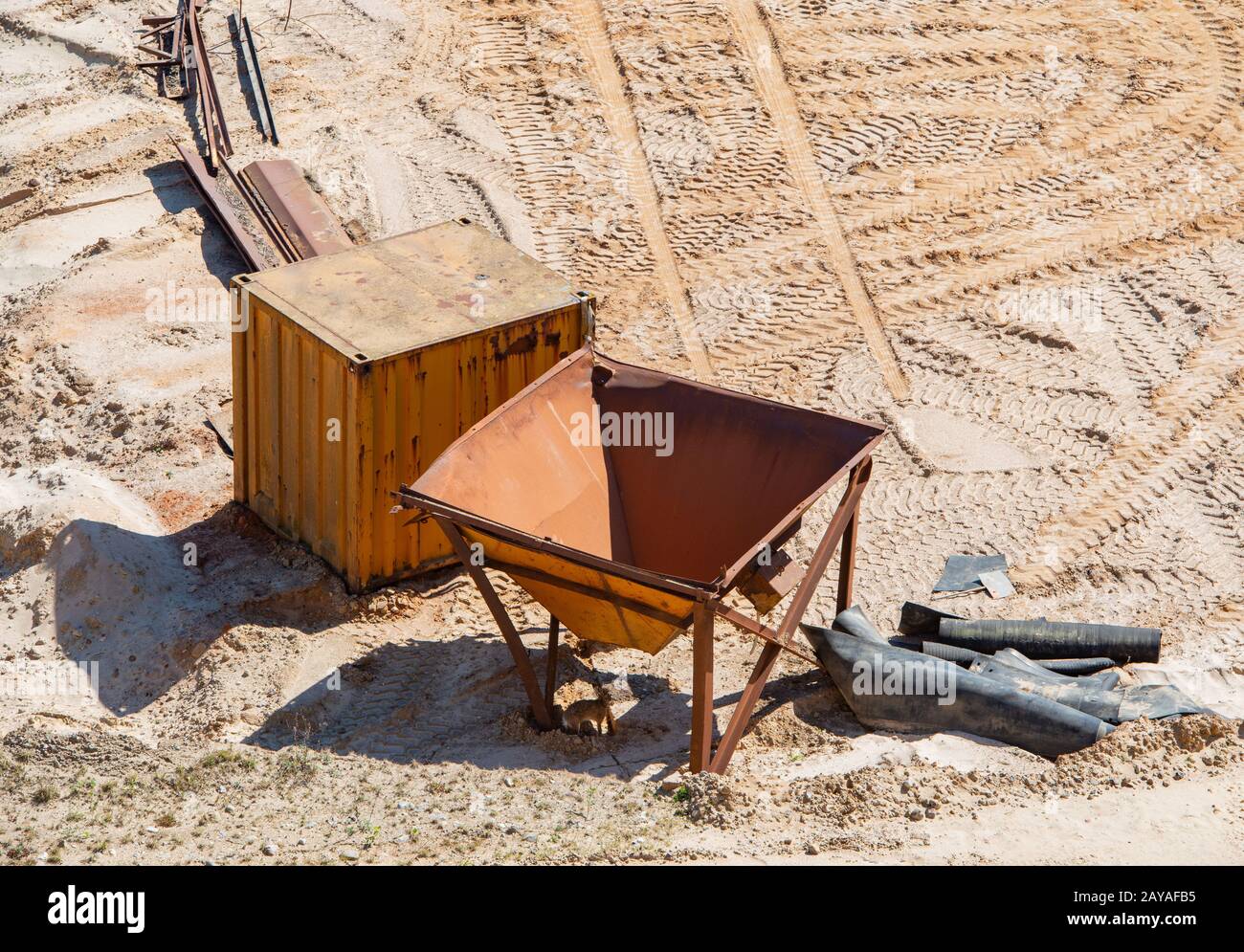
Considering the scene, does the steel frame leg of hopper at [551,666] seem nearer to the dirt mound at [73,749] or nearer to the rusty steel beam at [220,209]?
the dirt mound at [73,749]

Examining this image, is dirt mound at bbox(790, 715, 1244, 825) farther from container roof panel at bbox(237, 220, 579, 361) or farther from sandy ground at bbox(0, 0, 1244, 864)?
container roof panel at bbox(237, 220, 579, 361)

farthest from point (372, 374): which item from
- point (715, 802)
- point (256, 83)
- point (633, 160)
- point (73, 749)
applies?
point (256, 83)

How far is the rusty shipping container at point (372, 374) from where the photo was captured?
957 cm

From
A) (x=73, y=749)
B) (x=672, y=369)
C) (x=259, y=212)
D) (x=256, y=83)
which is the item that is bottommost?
(x=73, y=749)

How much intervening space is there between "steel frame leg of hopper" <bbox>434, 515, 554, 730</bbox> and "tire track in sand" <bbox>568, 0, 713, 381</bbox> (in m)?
4.13

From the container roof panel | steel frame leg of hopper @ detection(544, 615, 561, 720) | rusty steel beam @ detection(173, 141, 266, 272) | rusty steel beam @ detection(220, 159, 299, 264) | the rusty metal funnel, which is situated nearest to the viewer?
the rusty metal funnel

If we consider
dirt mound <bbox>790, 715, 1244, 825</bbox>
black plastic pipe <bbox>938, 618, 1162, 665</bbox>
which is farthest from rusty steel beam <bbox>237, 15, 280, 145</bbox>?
dirt mound <bbox>790, 715, 1244, 825</bbox>

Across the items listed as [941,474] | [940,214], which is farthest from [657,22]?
[941,474]

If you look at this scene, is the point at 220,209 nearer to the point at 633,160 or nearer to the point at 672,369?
the point at 633,160

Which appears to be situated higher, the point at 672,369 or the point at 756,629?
the point at 672,369

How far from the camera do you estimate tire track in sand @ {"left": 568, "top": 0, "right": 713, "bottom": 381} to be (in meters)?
12.9

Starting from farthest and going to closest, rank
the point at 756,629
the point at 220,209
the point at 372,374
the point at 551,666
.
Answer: the point at 220,209 → the point at 372,374 → the point at 551,666 → the point at 756,629

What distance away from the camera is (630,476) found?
9719 mm

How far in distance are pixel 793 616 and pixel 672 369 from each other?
157 inches
